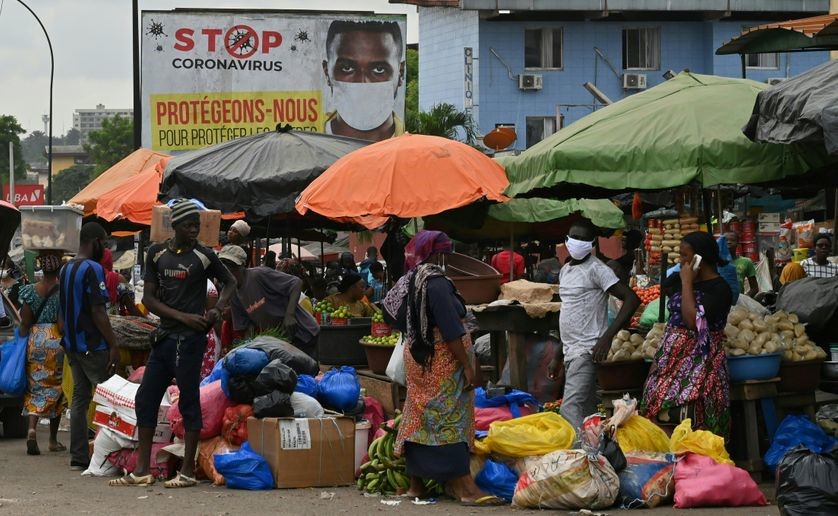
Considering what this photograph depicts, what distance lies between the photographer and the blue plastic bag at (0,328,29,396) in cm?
1176

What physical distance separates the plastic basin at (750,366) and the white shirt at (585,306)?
94 cm

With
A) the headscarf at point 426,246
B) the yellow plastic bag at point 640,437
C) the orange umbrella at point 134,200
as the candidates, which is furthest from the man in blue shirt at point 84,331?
the orange umbrella at point 134,200

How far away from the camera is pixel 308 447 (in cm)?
944

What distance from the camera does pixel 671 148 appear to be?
915cm

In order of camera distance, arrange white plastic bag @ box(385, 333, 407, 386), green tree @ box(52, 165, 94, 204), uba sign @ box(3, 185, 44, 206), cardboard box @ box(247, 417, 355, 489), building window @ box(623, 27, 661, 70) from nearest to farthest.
Result: white plastic bag @ box(385, 333, 407, 386) < cardboard box @ box(247, 417, 355, 489) < building window @ box(623, 27, 661, 70) < uba sign @ box(3, 185, 44, 206) < green tree @ box(52, 165, 94, 204)

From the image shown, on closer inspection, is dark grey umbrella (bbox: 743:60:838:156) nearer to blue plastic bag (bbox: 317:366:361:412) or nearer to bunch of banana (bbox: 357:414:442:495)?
bunch of banana (bbox: 357:414:442:495)

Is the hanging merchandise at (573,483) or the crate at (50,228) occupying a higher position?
the crate at (50,228)

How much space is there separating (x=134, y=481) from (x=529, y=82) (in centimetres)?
3508

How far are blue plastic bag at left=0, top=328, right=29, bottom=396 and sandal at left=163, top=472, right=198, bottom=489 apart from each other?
2.97 m

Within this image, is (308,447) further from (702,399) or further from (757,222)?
(757,222)

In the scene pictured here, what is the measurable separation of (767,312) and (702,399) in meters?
1.67

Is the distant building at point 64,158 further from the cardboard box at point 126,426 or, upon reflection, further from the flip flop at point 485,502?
the flip flop at point 485,502

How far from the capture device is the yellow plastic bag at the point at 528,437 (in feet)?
28.8

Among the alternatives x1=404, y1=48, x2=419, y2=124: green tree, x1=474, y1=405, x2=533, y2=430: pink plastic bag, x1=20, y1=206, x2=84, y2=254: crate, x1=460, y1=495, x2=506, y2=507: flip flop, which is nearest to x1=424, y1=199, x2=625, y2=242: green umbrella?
x1=20, y1=206, x2=84, y2=254: crate
